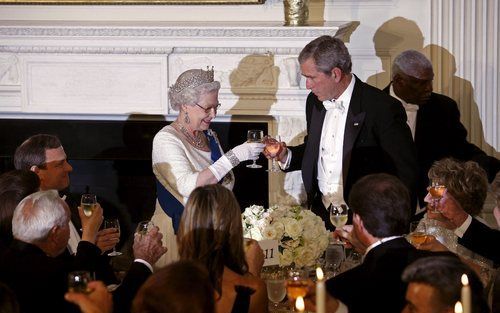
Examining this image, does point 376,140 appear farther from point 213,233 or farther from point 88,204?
point 213,233

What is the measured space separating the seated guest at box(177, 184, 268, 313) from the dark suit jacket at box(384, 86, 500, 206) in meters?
2.51

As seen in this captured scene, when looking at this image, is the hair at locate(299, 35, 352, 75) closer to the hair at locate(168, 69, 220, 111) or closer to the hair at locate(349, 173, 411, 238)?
the hair at locate(168, 69, 220, 111)

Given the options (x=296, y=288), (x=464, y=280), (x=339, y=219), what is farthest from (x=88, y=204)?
(x=464, y=280)

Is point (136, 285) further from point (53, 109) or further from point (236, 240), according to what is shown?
point (53, 109)

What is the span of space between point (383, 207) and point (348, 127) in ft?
5.38

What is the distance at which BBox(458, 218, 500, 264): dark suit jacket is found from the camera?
421 centimetres

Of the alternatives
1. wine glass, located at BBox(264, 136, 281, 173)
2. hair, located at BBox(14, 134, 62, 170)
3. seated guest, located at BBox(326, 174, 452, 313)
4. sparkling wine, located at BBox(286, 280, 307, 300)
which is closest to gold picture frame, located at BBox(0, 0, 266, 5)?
wine glass, located at BBox(264, 136, 281, 173)

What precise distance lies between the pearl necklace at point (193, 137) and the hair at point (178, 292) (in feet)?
8.44

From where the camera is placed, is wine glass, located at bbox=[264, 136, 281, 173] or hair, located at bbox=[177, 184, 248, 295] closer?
hair, located at bbox=[177, 184, 248, 295]

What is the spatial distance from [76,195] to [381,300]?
4.09 metres

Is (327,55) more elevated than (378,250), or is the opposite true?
(327,55)

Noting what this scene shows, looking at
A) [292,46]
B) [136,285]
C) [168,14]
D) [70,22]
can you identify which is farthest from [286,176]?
[136,285]

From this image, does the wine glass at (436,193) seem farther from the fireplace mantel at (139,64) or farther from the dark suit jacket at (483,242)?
the fireplace mantel at (139,64)

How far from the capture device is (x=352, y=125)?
5.10 metres
